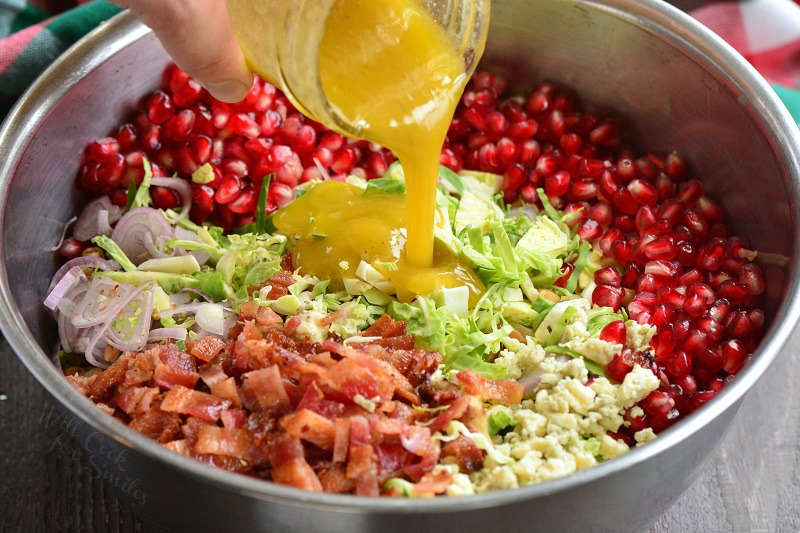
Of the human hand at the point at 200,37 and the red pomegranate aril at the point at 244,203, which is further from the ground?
the human hand at the point at 200,37

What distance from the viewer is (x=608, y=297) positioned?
2375mm

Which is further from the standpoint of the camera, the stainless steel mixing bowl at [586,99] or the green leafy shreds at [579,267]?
the green leafy shreds at [579,267]

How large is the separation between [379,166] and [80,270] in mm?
976

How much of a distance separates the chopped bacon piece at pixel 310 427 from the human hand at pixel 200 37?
0.86m

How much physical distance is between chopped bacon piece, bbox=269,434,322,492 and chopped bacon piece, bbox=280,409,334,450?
2cm

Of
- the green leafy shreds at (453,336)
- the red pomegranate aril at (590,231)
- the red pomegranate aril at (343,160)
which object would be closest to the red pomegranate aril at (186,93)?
the red pomegranate aril at (343,160)

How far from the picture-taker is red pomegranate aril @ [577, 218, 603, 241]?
2.60 metres

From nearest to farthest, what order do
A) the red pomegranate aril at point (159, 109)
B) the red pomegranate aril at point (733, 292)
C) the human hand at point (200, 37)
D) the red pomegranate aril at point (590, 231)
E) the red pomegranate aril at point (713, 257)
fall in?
1. the human hand at point (200, 37)
2. the red pomegranate aril at point (733, 292)
3. the red pomegranate aril at point (713, 257)
4. the red pomegranate aril at point (590, 231)
5. the red pomegranate aril at point (159, 109)

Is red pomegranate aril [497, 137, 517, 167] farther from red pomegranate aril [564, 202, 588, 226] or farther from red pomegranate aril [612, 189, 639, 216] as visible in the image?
red pomegranate aril [612, 189, 639, 216]

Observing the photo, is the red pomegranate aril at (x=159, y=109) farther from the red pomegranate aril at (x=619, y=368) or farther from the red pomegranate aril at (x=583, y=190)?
the red pomegranate aril at (x=619, y=368)

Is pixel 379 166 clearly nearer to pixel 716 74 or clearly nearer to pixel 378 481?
pixel 716 74

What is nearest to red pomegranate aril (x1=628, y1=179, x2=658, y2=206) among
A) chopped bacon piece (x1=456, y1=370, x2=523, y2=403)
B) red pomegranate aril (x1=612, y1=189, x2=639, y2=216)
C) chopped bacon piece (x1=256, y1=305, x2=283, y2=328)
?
red pomegranate aril (x1=612, y1=189, x2=639, y2=216)

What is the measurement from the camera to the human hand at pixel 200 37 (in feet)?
6.32

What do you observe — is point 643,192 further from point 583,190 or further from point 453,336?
point 453,336
